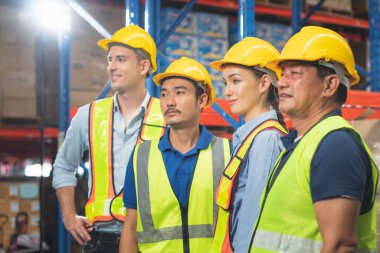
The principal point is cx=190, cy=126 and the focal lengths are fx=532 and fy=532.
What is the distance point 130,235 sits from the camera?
2715 mm

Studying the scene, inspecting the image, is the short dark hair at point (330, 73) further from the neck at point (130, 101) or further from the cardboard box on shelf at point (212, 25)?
the cardboard box on shelf at point (212, 25)

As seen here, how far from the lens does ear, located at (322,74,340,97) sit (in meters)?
1.92

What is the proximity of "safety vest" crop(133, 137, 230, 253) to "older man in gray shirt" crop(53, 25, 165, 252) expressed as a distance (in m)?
0.46

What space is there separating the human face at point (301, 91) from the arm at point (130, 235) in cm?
109

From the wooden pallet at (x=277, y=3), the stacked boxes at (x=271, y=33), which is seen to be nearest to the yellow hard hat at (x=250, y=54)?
the stacked boxes at (x=271, y=33)

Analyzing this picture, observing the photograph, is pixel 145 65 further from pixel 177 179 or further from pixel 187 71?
pixel 177 179

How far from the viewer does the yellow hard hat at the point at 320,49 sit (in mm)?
1947

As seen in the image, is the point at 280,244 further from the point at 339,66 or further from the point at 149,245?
the point at 149,245

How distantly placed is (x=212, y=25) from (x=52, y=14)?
90.1 inches

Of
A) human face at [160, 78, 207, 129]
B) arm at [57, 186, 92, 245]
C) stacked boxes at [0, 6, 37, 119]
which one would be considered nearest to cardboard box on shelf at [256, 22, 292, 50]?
stacked boxes at [0, 6, 37, 119]

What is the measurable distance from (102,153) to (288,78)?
152cm

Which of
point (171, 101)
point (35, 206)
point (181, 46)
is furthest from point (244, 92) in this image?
point (35, 206)

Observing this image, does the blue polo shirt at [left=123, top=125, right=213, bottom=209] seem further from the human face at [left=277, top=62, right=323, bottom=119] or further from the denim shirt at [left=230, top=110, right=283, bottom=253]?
the human face at [left=277, top=62, right=323, bottom=119]

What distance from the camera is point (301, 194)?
179 cm
